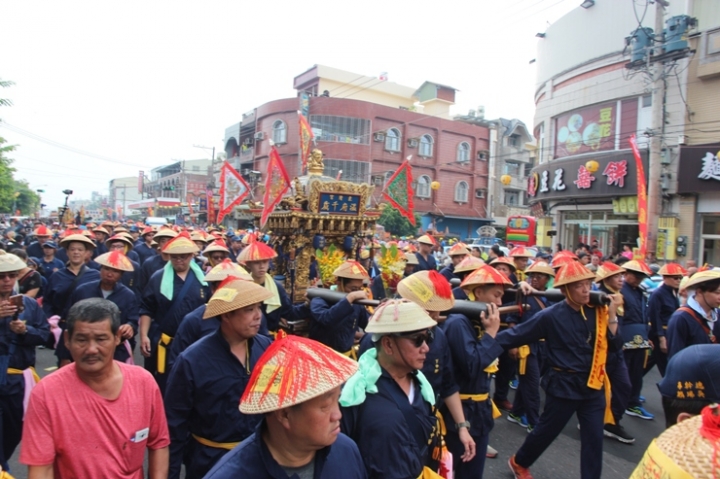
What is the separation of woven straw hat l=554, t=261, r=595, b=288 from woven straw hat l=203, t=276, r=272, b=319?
240 centimetres

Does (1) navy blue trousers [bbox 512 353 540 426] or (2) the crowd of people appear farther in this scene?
(1) navy blue trousers [bbox 512 353 540 426]

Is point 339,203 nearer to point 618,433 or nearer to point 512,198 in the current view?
point 618,433

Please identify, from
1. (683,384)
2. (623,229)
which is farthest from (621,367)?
(623,229)

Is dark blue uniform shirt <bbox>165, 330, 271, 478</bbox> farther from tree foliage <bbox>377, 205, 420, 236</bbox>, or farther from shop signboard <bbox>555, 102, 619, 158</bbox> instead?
tree foliage <bbox>377, 205, 420, 236</bbox>

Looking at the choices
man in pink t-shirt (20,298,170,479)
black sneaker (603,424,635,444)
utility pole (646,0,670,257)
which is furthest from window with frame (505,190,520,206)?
man in pink t-shirt (20,298,170,479)

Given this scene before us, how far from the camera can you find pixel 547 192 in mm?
20234

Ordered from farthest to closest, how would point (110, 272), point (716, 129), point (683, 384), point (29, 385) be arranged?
point (716, 129) < point (110, 272) < point (29, 385) < point (683, 384)

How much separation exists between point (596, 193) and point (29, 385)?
18254 mm

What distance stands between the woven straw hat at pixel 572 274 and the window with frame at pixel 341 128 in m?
28.1

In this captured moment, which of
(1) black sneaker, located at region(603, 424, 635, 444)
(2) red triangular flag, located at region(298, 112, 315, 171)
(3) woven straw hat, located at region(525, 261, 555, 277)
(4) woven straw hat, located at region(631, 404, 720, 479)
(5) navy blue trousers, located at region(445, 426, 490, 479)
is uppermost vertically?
(2) red triangular flag, located at region(298, 112, 315, 171)

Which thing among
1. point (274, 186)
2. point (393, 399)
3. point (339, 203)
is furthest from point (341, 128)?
point (393, 399)

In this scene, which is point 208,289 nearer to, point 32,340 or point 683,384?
point 32,340

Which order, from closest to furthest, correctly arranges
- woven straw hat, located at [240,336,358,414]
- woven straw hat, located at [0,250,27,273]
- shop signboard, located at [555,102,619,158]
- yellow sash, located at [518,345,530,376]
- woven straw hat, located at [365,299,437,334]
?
1. woven straw hat, located at [240,336,358,414]
2. woven straw hat, located at [365,299,437,334]
3. woven straw hat, located at [0,250,27,273]
4. yellow sash, located at [518,345,530,376]
5. shop signboard, located at [555,102,619,158]

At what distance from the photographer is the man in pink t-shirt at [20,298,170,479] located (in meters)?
2.13
